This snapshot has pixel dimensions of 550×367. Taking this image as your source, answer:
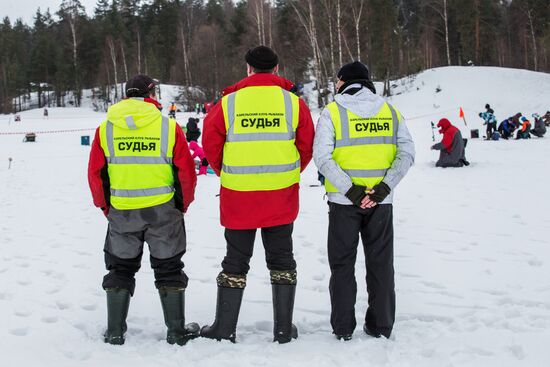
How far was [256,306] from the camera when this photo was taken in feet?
11.5

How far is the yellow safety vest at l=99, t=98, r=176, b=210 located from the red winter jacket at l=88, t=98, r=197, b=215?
1.7 inches

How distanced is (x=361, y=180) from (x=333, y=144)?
28cm

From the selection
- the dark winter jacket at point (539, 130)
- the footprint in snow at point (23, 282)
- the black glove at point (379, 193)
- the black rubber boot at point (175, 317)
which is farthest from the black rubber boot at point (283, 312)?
the dark winter jacket at point (539, 130)

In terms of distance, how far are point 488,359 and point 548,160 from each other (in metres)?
9.41

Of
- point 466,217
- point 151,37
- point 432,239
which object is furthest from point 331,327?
point 151,37

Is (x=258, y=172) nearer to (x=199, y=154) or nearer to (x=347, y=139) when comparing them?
(x=347, y=139)

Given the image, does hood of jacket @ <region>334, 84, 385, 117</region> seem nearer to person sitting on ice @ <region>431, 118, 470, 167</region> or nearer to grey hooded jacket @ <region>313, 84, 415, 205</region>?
grey hooded jacket @ <region>313, 84, 415, 205</region>

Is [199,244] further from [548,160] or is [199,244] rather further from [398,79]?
[398,79]

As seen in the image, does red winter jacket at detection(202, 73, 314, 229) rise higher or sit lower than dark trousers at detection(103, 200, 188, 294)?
higher

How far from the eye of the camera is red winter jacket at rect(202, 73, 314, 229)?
283 cm

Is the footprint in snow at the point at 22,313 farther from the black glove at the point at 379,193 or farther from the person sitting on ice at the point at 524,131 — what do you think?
the person sitting on ice at the point at 524,131

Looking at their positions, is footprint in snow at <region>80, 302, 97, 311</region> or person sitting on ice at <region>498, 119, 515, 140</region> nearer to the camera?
footprint in snow at <region>80, 302, 97, 311</region>

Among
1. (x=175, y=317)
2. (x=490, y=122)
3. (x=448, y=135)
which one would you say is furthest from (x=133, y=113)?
(x=490, y=122)

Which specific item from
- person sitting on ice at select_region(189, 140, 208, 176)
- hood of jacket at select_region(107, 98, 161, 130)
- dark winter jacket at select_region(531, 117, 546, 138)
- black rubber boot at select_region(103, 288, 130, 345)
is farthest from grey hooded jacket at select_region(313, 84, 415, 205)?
dark winter jacket at select_region(531, 117, 546, 138)
